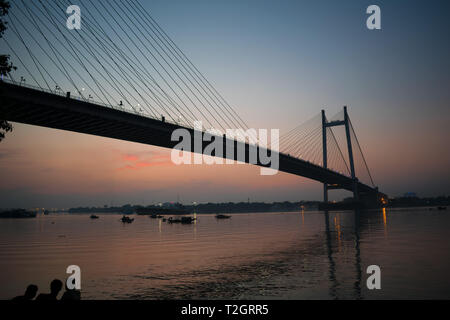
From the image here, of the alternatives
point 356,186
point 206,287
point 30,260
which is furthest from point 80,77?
point 356,186

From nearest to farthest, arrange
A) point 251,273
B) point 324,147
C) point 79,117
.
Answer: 1. point 251,273
2. point 79,117
3. point 324,147

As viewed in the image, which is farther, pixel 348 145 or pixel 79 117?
pixel 348 145

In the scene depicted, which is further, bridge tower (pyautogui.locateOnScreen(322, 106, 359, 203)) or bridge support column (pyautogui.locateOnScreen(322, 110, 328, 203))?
bridge tower (pyautogui.locateOnScreen(322, 106, 359, 203))

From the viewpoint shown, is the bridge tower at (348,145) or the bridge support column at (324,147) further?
the bridge tower at (348,145)

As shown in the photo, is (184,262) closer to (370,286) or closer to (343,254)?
(343,254)

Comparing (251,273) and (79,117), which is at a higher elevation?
(79,117)

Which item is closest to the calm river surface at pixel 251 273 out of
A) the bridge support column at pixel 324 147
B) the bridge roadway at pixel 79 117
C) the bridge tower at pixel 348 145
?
the bridge roadway at pixel 79 117

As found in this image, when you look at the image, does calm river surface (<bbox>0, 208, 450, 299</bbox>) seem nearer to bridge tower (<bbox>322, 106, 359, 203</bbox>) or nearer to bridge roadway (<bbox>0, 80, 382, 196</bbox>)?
bridge roadway (<bbox>0, 80, 382, 196</bbox>)

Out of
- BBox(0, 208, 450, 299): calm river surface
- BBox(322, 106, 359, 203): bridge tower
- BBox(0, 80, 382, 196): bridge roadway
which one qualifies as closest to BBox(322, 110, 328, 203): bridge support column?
BBox(322, 106, 359, 203): bridge tower

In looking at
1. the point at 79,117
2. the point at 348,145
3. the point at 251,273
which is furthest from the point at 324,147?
the point at 251,273

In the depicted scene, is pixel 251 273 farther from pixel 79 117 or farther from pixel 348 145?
pixel 348 145

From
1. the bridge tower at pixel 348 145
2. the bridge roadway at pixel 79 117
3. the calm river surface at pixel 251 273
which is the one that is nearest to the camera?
the calm river surface at pixel 251 273

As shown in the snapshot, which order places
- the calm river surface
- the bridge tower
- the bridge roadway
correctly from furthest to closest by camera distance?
the bridge tower, the bridge roadway, the calm river surface

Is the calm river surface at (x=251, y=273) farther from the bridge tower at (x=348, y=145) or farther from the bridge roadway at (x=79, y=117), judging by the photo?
the bridge tower at (x=348, y=145)
